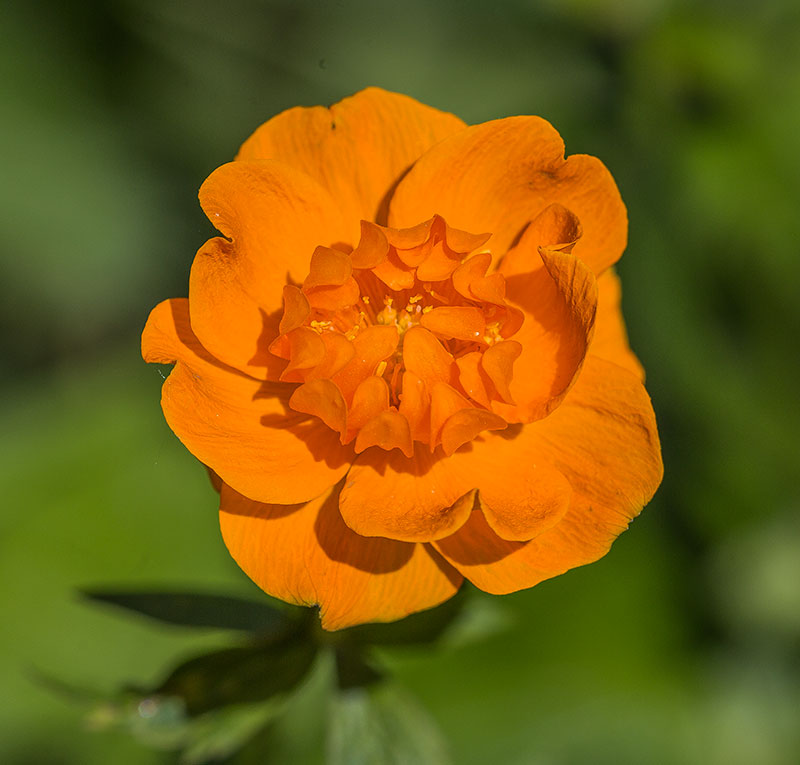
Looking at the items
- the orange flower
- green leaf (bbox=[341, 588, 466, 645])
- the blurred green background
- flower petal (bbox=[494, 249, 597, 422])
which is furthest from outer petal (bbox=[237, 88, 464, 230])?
the blurred green background

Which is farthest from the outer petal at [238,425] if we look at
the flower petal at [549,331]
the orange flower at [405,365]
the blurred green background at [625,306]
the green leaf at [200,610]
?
the blurred green background at [625,306]

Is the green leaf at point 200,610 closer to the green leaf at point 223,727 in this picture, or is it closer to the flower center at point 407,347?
the green leaf at point 223,727

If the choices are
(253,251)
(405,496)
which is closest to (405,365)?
(405,496)

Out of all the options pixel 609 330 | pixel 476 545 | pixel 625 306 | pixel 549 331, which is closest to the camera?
pixel 476 545

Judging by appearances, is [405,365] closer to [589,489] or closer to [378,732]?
[589,489]

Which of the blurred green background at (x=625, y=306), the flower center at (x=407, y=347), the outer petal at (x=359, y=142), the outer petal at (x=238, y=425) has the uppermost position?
the outer petal at (x=359, y=142)

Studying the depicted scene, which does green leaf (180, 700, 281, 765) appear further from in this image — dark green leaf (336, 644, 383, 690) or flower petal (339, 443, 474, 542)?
flower petal (339, 443, 474, 542)

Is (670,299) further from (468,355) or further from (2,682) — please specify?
(2,682)
